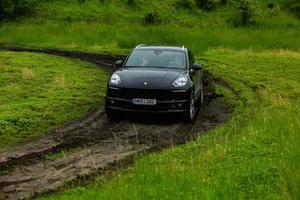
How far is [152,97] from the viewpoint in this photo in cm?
1492

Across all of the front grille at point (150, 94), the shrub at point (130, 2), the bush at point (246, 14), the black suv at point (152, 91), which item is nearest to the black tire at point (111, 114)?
the black suv at point (152, 91)

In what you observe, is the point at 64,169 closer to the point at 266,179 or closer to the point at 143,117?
the point at 266,179

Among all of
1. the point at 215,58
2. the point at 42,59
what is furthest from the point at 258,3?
the point at 42,59

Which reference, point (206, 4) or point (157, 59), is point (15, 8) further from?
point (157, 59)

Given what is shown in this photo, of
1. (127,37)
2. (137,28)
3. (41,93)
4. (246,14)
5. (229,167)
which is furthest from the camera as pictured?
(246,14)

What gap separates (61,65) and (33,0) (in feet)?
74.6

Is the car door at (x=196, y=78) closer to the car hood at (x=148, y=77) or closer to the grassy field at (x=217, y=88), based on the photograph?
the car hood at (x=148, y=77)

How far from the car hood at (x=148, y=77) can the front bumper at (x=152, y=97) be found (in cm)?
13

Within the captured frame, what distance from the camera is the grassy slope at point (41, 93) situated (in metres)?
14.2

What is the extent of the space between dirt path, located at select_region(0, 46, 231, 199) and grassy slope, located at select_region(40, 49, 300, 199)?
551 mm

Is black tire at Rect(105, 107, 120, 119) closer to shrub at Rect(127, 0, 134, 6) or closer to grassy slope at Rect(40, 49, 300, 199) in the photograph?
grassy slope at Rect(40, 49, 300, 199)

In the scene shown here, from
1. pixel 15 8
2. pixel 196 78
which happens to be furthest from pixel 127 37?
pixel 196 78

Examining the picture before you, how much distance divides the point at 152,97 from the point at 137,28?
2641cm

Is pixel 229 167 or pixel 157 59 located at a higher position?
pixel 157 59
